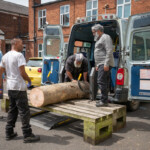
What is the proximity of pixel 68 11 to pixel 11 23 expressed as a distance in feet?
36.2

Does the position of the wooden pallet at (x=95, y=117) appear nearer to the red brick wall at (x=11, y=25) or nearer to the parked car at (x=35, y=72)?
the parked car at (x=35, y=72)

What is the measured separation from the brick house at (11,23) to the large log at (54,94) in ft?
71.7

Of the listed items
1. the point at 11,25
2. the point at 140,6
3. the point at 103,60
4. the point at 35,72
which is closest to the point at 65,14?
the point at 140,6

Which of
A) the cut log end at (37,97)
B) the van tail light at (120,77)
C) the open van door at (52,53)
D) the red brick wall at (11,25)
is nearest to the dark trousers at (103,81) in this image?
the van tail light at (120,77)

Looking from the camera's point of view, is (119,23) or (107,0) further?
(107,0)

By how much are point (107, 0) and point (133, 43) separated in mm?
13468

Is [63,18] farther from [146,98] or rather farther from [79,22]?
[146,98]

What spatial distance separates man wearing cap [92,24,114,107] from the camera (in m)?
4.32

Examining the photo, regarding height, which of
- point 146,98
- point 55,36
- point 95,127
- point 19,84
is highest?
point 55,36

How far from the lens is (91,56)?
8789mm

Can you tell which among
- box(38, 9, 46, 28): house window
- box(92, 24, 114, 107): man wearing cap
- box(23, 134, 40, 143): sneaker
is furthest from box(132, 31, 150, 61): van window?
box(38, 9, 46, 28): house window

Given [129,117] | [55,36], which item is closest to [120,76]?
[129,117]

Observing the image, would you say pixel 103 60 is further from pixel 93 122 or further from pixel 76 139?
pixel 76 139

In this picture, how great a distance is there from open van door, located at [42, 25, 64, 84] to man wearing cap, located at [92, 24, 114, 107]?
7.34ft
